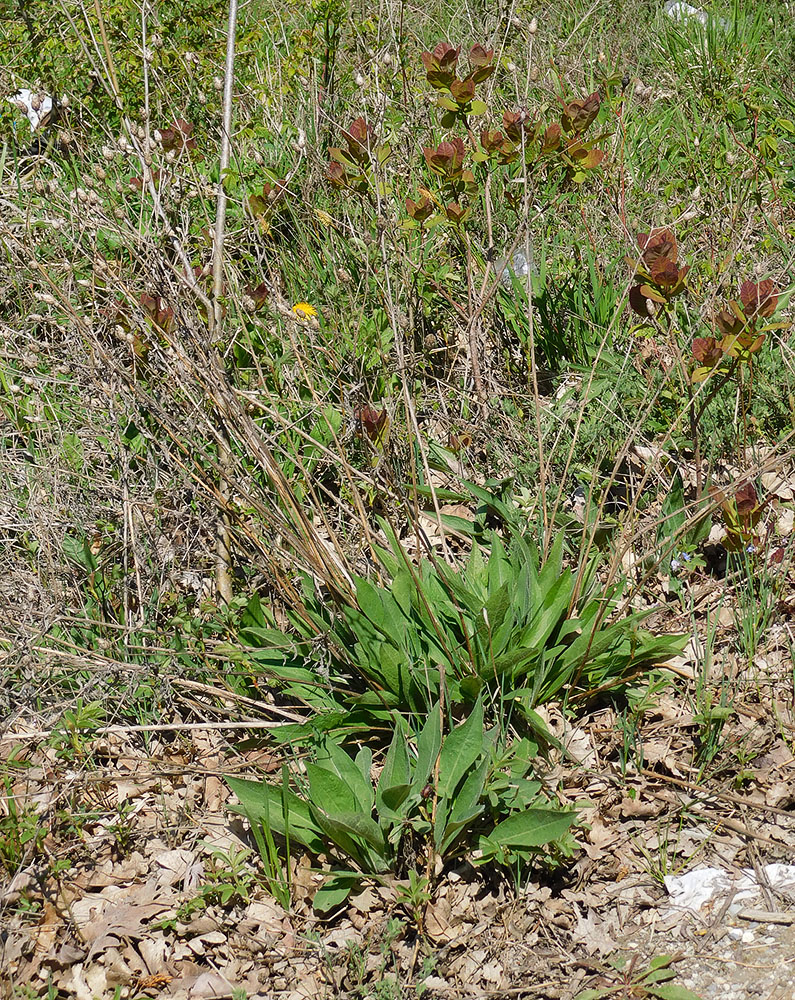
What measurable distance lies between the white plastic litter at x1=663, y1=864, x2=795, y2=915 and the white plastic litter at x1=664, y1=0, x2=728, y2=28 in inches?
175

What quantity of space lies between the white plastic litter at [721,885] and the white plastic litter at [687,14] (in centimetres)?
445

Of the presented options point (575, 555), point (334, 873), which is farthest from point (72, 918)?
point (575, 555)

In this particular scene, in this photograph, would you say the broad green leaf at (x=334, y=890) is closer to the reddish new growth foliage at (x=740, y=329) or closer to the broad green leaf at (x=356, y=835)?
the broad green leaf at (x=356, y=835)

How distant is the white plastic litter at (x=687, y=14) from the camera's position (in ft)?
16.2

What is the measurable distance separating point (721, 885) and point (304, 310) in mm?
2236

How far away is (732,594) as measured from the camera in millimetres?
2725

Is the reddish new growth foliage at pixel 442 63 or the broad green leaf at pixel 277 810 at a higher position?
the reddish new growth foliage at pixel 442 63

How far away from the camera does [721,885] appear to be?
2066 mm

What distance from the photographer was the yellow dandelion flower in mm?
3142

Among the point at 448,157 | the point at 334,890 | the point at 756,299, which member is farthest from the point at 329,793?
the point at 448,157

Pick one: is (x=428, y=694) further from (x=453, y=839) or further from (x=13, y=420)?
(x=13, y=420)

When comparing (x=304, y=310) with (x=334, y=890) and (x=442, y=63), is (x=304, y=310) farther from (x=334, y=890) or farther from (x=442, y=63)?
(x=334, y=890)

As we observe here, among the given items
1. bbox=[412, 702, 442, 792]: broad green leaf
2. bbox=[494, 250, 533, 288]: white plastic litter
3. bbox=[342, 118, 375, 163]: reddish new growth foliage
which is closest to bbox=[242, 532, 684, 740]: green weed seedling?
bbox=[412, 702, 442, 792]: broad green leaf

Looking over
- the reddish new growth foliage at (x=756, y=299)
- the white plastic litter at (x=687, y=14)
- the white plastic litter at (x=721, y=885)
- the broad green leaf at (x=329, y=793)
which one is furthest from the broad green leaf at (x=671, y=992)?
the white plastic litter at (x=687, y=14)
